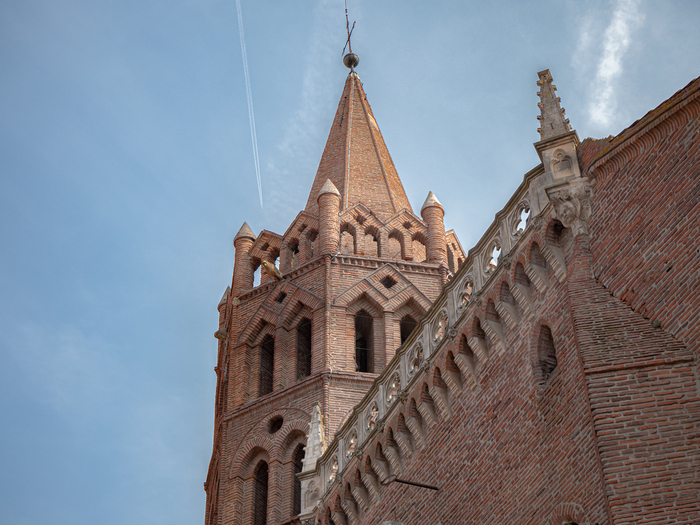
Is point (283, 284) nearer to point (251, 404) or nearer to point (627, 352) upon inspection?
point (251, 404)

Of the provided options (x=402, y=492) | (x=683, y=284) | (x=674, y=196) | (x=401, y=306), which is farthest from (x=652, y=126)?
(x=401, y=306)

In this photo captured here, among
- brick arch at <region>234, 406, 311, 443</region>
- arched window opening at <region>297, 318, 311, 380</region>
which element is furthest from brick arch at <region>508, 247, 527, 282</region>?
arched window opening at <region>297, 318, 311, 380</region>

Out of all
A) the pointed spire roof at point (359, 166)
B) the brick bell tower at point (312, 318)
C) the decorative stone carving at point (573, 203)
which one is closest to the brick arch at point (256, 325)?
the brick bell tower at point (312, 318)

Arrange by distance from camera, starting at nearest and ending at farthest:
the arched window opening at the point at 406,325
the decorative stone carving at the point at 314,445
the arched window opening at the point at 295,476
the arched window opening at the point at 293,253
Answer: the decorative stone carving at the point at 314,445 < the arched window opening at the point at 295,476 < the arched window opening at the point at 406,325 < the arched window opening at the point at 293,253

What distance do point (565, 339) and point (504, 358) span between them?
158cm

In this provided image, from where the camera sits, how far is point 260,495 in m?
26.8

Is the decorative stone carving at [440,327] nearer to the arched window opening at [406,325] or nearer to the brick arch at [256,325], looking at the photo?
the arched window opening at [406,325]

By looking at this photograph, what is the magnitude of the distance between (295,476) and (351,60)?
63.7 feet

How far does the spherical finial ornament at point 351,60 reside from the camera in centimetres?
4084

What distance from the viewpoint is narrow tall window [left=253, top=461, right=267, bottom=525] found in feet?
86.3

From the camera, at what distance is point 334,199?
31562 mm

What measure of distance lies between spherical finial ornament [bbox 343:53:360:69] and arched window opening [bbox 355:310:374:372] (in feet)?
46.0

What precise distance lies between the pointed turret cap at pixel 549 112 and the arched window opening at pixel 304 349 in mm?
14092

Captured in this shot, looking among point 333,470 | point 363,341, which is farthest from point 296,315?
point 333,470
